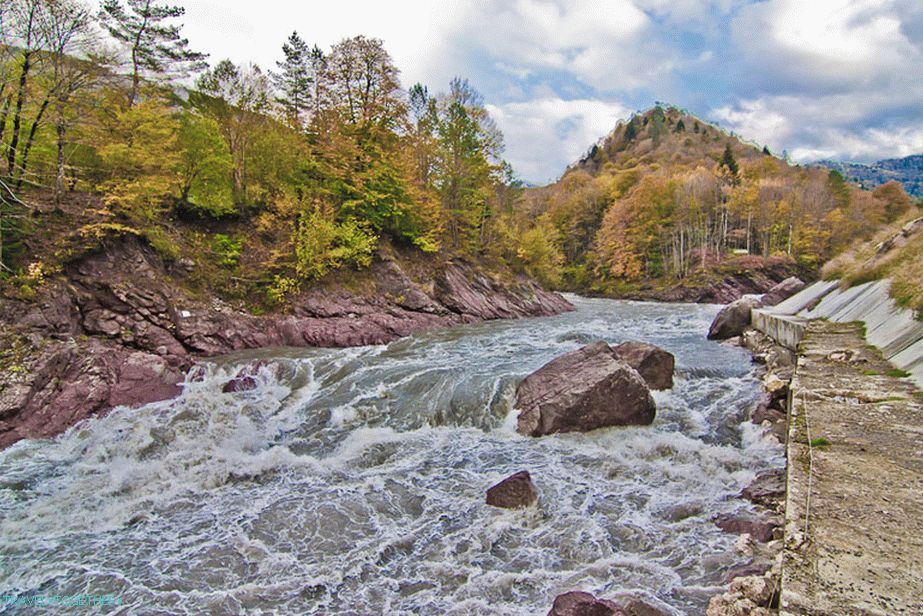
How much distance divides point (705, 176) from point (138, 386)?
63988mm

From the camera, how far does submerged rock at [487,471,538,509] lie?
22.3 ft

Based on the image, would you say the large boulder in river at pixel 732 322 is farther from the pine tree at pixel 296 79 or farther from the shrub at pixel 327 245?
A: the pine tree at pixel 296 79

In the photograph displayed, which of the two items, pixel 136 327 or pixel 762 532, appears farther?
pixel 136 327

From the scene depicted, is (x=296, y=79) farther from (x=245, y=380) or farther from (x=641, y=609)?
(x=641, y=609)

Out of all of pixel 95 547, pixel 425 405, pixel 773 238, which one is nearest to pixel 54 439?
pixel 95 547

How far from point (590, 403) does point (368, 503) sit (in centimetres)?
520

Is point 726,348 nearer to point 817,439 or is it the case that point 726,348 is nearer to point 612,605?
point 817,439

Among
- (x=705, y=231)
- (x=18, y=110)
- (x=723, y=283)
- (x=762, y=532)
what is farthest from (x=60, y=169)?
(x=705, y=231)

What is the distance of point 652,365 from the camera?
12.0 metres

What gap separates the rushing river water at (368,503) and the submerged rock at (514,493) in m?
0.18

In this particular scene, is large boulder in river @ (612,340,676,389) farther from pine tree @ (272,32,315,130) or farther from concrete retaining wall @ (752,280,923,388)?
pine tree @ (272,32,315,130)

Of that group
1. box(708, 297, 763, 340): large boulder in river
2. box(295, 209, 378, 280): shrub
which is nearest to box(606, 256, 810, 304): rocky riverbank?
box(708, 297, 763, 340): large boulder in river

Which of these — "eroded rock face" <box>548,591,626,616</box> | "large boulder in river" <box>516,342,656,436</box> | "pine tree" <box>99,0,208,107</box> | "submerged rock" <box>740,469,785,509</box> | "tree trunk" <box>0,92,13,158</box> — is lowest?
"eroded rock face" <box>548,591,626,616</box>

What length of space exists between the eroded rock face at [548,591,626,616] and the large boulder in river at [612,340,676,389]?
8.03 metres
